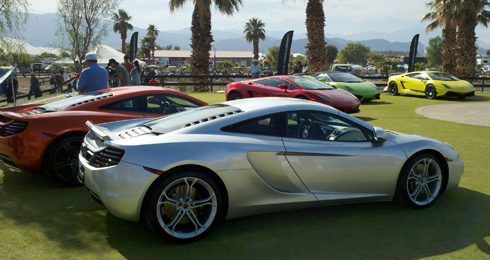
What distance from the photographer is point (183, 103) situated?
6.00 meters

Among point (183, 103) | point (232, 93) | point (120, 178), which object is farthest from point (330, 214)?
point (232, 93)

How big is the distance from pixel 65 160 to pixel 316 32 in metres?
21.5

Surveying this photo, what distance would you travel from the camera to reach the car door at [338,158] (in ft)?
12.5

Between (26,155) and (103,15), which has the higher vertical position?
(103,15)

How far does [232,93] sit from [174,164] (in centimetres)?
1002

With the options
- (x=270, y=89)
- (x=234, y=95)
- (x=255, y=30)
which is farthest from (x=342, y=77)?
(x=255, y=30)

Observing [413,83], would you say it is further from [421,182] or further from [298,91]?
[421,182]

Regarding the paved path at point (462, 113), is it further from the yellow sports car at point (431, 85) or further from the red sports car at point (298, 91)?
the red sports car at point (298, 91)

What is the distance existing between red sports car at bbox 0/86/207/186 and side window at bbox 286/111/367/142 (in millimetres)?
2488

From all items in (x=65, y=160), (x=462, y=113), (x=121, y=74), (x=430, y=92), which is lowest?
(x=462, y=113)

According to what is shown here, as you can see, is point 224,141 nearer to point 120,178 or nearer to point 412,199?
point 120,178

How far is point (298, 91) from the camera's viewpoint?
1150cm

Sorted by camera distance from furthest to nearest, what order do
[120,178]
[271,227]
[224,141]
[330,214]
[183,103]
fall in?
1. [183,103]
2. [330,214]
3. [271,227]
4. [224,141]
5. [120,178]

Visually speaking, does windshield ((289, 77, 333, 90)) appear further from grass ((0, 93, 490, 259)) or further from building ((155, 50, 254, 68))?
building ((155, 50, 254, 68))
